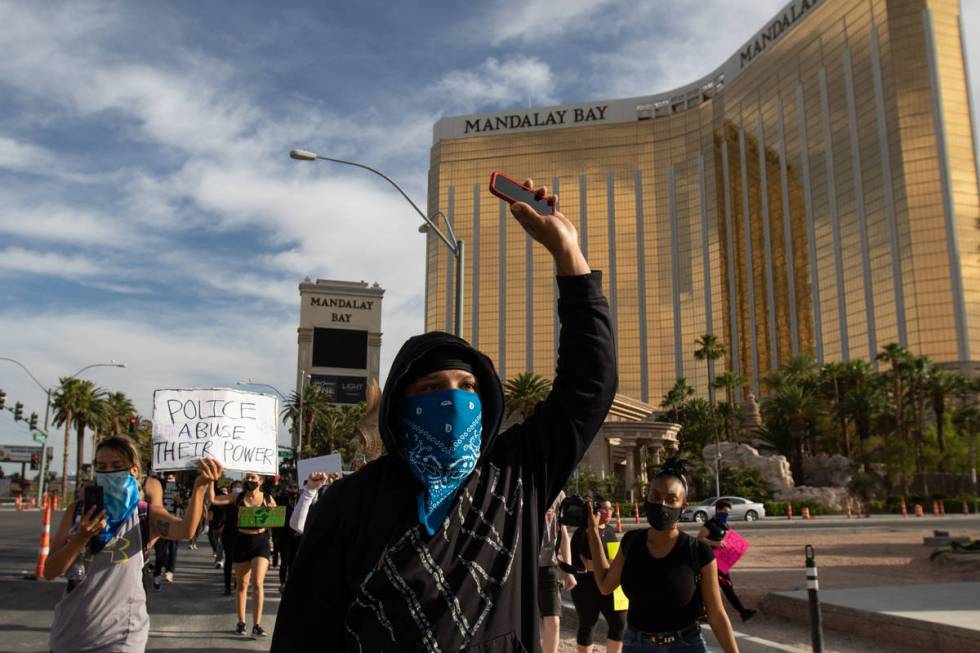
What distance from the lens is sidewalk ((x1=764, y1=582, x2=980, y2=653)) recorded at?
8484mm

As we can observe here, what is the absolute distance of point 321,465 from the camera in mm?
11305

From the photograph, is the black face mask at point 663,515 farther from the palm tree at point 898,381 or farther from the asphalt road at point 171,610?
the palm tree at point 898,381

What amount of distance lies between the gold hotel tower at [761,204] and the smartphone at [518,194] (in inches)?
3648

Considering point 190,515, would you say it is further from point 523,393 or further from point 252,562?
point 523,393

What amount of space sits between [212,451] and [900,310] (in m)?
93.9

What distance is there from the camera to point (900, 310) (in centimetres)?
8894

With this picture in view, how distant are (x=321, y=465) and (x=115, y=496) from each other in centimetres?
670

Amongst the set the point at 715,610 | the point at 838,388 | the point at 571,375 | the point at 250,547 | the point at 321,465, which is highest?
the point at 838,388

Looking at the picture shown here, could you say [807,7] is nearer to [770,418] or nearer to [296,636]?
[770,418]

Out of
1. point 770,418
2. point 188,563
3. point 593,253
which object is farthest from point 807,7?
point 188,563

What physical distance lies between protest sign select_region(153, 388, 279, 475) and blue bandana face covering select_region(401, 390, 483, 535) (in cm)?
455

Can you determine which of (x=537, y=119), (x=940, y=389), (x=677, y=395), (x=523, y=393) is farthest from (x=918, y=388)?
(x=537, y=119)

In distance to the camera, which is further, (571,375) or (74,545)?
(74,545)

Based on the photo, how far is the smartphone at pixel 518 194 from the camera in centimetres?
249
